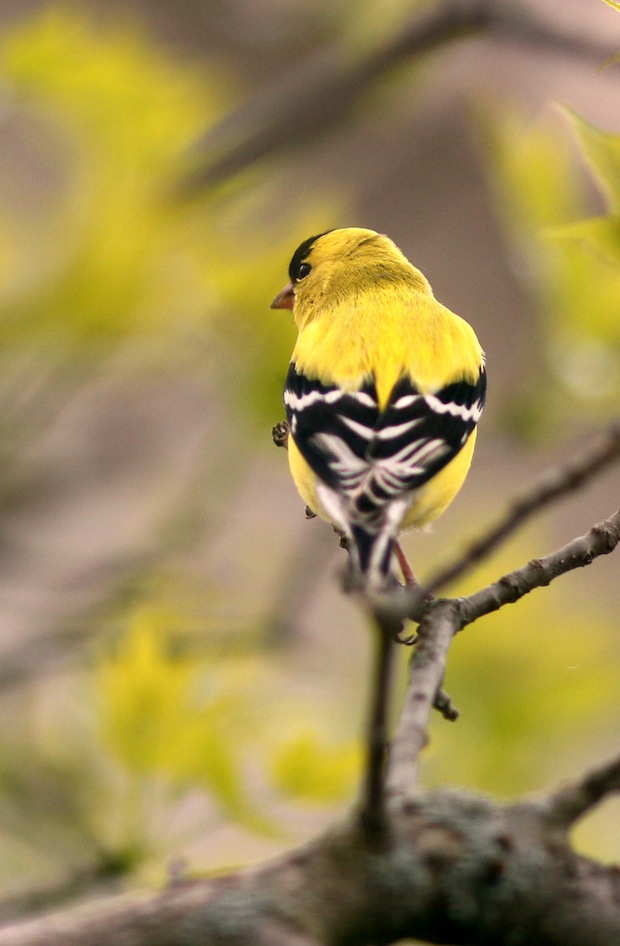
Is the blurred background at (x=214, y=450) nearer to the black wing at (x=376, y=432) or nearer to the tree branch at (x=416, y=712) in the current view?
the black wing at (x=376, y=432)

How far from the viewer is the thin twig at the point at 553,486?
60 centimetres

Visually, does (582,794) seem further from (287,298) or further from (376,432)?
(287,298)

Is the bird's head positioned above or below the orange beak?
below

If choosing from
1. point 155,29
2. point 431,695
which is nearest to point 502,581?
point 431,695

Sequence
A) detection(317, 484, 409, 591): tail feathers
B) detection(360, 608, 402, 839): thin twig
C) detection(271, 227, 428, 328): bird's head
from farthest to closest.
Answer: detection(271, 227, 428, 328): bird's head → detection(317, 484, 409, 591): tail feathers → detection(360, 608, 402, 839): thin twig

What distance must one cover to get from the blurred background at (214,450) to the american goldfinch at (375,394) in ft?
0.67

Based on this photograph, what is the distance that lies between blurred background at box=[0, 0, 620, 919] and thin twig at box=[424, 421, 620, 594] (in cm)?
37

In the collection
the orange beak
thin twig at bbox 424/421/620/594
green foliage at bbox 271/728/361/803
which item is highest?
the orange beak

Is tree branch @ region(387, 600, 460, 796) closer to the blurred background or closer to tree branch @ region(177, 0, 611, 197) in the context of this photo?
the blurred background

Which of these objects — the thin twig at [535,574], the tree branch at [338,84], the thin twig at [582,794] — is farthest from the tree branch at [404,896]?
the tree branch at [338,84]

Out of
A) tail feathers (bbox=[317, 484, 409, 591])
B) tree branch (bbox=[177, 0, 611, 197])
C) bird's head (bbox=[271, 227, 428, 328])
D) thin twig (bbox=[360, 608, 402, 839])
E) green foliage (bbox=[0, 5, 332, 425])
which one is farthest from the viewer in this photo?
tree branch (bbox=[177, 0, 611, 197])

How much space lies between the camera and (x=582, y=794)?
613 mm

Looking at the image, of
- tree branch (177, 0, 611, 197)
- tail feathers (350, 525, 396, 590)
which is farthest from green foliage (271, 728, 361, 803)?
tree branch (177, 0, 611, 197)

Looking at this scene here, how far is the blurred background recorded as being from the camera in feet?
4.22
